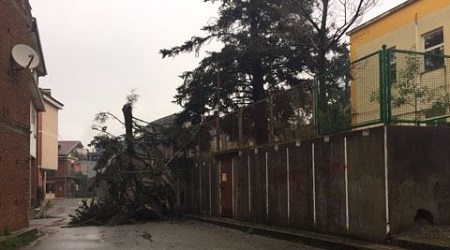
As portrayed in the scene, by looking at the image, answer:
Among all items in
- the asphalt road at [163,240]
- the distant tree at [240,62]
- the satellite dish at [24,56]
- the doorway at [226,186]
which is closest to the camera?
the asphalt road at [163,240]

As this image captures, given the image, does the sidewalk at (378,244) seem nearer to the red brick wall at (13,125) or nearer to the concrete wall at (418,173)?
the concrete wall at (418,173)

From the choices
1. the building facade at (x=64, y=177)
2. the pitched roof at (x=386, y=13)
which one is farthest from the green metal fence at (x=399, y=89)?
the building facade at (x=64, y=177)

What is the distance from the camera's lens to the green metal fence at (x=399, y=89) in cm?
1228

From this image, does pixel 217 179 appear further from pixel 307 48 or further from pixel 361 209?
pixel 361 209

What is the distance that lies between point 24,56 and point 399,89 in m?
11.5

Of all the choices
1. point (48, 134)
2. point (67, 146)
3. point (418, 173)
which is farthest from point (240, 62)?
point (67, 146)

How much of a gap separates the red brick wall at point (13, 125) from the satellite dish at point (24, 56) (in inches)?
8.1

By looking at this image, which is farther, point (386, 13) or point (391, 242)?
point (386, 13)

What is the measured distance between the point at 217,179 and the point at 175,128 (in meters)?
4.26

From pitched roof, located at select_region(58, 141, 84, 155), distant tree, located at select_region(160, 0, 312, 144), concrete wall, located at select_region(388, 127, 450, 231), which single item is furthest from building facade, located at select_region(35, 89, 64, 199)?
concrete wall, located at select_region(388, 127, 450, 231)

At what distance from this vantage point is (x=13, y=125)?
17.4m

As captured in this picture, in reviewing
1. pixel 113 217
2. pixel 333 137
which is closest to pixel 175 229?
pixel 113 217

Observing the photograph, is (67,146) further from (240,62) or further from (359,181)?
(359,181)

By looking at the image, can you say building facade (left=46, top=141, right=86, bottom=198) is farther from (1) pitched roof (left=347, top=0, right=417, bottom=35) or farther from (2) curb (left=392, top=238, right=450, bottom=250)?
(2) curb (left=392, top=238, right=450, bottom=250)
